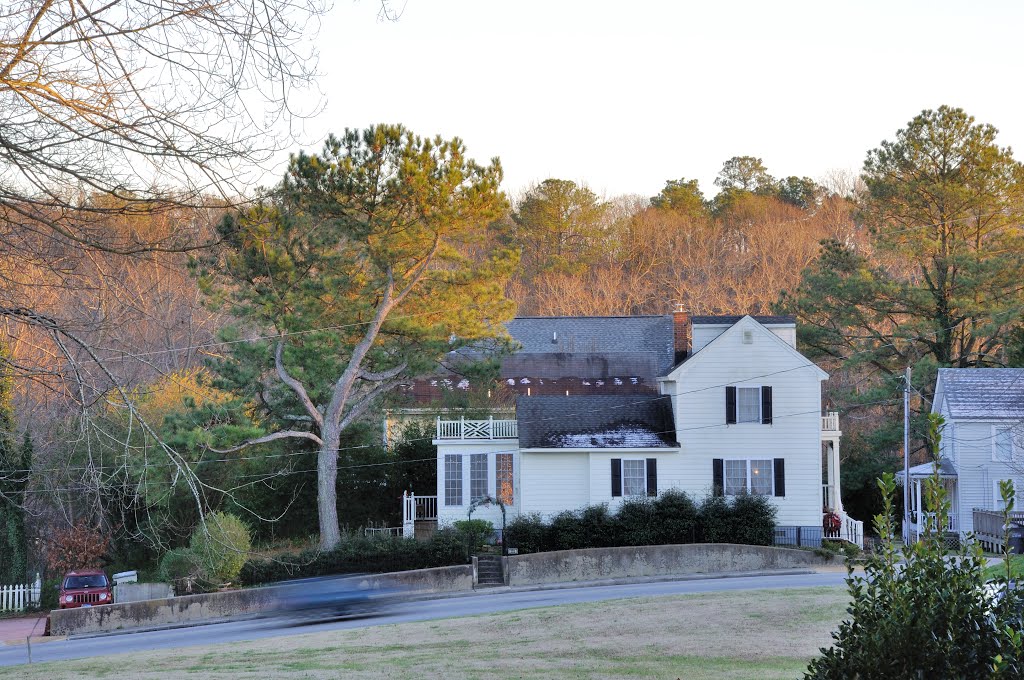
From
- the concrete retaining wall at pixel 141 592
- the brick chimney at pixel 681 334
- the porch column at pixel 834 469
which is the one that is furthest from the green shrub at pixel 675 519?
the concrete retaining wall at pixel 141 592

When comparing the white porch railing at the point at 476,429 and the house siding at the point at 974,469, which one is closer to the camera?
the white porch railing at the point at 476,429

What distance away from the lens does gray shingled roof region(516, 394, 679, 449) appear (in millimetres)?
37344

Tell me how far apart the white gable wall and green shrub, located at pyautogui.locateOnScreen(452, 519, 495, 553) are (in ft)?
21.7

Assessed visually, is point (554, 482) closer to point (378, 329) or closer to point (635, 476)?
point (635, 476)

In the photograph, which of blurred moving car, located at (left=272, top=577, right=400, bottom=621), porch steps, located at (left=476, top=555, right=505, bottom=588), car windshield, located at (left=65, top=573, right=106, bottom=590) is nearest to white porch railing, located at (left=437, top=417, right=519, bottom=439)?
porch steps, located at (left=476, top=555, right=505, bottom=588)

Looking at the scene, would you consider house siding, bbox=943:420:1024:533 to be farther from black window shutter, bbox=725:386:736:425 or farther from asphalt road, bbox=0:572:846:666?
asphalt road, bbox=0:572:846:666

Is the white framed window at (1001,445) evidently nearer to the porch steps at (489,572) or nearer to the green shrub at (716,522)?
the green shrub at (716,522)

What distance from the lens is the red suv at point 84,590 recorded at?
1272 inches

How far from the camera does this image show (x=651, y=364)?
169ft

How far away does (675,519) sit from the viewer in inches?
1437

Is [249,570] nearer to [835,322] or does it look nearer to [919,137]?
[835,322]

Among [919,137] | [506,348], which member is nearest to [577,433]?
[506,348]

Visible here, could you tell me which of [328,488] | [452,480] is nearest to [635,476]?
[452,480]

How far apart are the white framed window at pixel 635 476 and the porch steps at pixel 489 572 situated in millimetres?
5507
